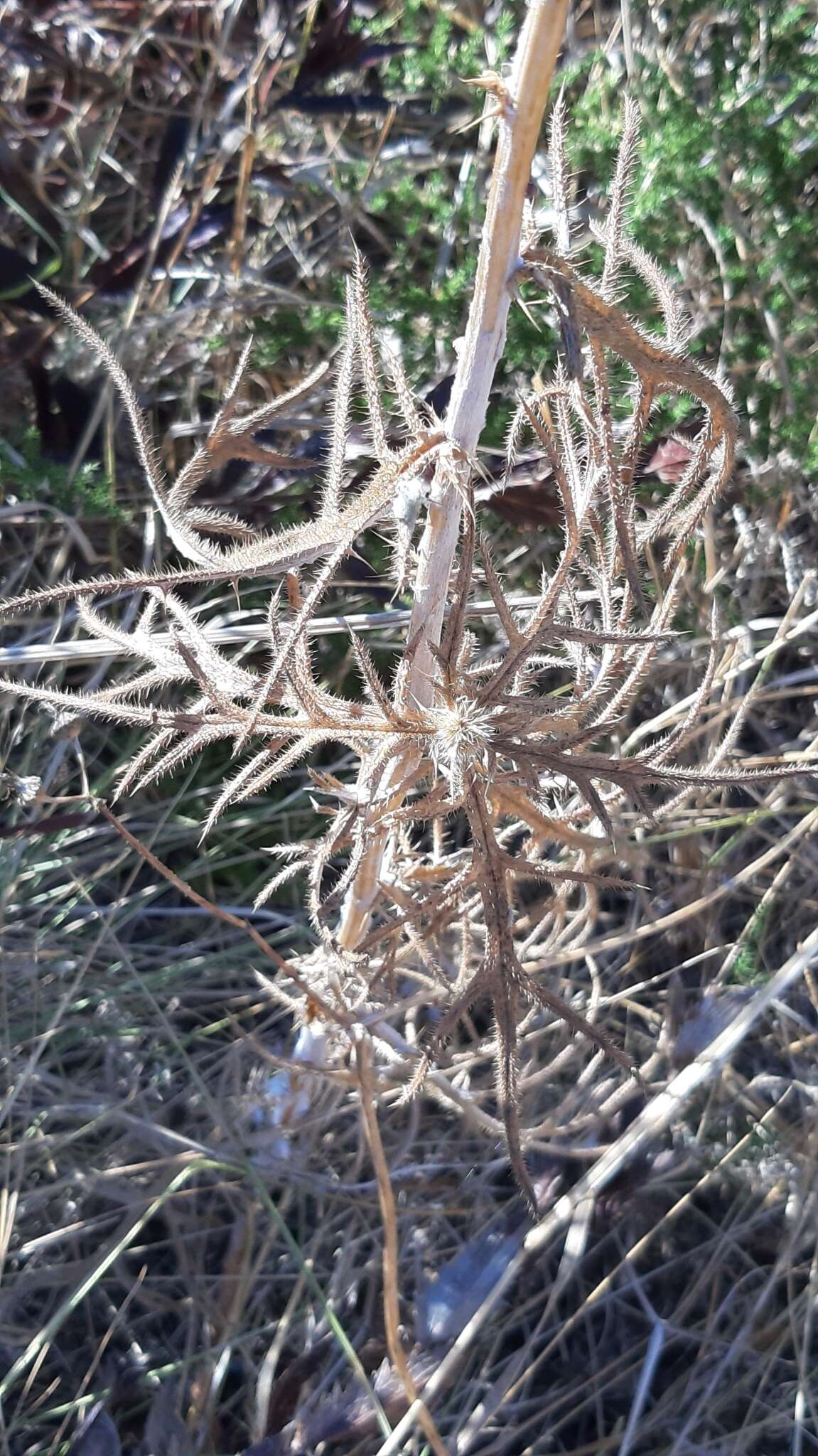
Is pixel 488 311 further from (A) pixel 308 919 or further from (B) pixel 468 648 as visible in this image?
(A) pixel 308 919

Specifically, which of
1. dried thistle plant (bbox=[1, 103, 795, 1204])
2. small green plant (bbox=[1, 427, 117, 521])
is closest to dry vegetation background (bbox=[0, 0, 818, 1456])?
small green plant (bbox=[1, 427, 117, 521])

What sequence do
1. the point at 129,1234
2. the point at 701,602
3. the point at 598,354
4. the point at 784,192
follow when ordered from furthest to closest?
the point at 701,602 < the point at 784,192 < the point at 129,1234 < the point at 598,354

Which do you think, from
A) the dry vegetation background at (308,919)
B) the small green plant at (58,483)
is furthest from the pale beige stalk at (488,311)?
the small green plant at (58,483)

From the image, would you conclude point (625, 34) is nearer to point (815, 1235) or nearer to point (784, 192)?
point (784, 192)

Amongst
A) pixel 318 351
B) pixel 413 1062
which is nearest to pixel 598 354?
pixel 413 1062

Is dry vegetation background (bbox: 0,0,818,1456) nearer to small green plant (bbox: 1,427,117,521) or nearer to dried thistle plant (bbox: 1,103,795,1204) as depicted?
small green plant (bbox: 1,427,117,521)

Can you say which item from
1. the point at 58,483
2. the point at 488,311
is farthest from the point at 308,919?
the point at 488,311
